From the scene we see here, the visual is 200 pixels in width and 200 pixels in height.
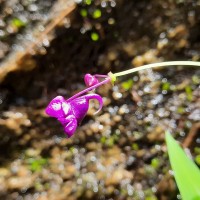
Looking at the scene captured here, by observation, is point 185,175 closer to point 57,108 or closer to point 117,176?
point 57,108

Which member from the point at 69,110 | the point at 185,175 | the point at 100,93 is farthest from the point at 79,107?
the point at 100,93

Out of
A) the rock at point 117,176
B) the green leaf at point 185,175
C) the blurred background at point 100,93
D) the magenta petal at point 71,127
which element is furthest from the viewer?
the rock at point 117,176

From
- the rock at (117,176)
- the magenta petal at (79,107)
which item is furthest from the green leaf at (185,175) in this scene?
the rock at (117,176)

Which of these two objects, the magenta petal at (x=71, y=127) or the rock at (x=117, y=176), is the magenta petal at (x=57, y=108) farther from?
the rock at (x=117, y=176)

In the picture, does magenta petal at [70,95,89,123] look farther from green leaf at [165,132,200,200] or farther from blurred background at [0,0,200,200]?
A: blurred background at [0,0,200,200]

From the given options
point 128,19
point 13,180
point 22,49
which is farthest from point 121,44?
point 13,180
